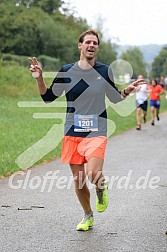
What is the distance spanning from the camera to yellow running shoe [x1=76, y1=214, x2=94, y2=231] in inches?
258

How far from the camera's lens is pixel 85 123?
638 cm

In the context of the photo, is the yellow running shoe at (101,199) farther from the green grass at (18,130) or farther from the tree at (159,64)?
the tree at (159,64)

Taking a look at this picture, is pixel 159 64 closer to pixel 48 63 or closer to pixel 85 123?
pixel 48 63

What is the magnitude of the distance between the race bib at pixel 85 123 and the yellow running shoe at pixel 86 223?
1.01m

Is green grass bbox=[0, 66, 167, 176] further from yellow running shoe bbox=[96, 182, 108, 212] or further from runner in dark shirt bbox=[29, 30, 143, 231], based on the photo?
runner in dark shirt bbox=[29, 30, 143, 231]

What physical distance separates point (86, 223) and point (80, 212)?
0.88m

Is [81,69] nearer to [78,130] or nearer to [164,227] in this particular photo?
[78,130]

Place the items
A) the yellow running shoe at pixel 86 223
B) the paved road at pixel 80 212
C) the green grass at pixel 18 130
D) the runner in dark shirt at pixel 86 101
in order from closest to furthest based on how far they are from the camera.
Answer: the paved road at pixel 80 212 < the runner in dark shirt at pixel 86 101 < the yellow running shoe at pixel 86 223 < the green grass at pixel 18 130

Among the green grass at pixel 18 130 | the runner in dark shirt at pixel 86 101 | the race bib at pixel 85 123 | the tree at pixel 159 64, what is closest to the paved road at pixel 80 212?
the runner in dark shirt at pixel 86 101

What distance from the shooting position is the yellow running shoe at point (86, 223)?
6.55 meters

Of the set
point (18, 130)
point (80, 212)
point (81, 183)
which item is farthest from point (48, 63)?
point (81, 183)

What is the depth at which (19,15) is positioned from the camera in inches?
2405

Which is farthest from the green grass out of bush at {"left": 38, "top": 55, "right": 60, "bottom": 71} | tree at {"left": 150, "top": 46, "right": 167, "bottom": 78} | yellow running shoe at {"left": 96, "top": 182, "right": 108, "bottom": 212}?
tree at {"left": 150, "top": 46, "right": 167, "bottom": 78}

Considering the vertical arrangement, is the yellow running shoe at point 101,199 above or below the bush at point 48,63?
above
